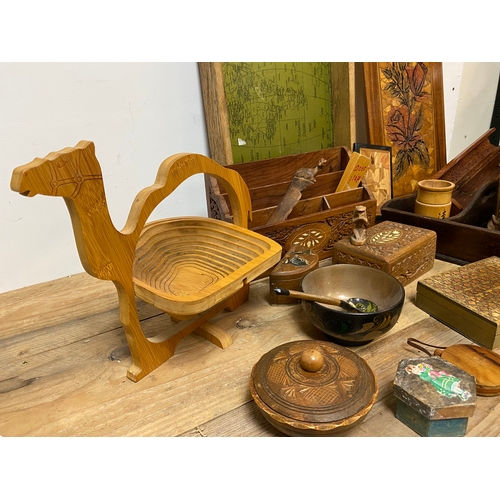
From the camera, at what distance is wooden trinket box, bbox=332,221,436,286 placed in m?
1.10

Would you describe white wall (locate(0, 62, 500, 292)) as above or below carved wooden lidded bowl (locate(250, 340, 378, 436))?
above

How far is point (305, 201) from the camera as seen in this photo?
49.6 inches

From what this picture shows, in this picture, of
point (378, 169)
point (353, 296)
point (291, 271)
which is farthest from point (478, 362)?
point (378, 169)

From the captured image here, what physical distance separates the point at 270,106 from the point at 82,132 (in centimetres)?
64

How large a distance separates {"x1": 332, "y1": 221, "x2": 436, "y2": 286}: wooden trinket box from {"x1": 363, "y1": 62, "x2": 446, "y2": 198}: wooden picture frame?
468 millimetres

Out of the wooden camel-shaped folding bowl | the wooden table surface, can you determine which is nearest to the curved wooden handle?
the wooden camel-shaped folding bowl

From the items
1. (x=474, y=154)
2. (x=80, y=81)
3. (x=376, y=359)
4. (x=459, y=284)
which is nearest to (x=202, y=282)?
(x=376, y=359)

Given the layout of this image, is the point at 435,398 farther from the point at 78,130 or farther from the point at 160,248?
the point at 78,130

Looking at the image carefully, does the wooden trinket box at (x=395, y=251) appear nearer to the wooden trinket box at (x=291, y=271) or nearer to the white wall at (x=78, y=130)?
the wooden trinket box at (x=291, y=271)

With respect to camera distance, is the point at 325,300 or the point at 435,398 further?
the point at 325,300

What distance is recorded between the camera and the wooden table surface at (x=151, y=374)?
0.78 m

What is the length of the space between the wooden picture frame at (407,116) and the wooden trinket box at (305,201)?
0.80 ft

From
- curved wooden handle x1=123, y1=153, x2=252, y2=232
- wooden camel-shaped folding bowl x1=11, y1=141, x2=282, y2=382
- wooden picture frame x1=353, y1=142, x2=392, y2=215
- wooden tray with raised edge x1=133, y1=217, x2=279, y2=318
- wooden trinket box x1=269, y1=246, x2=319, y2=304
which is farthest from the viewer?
wooden picture frame x1=353, y1=142, x2=392, y2=215

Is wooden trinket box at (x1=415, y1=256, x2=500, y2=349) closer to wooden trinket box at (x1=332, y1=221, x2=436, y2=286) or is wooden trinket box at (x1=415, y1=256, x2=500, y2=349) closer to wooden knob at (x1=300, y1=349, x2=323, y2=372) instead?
wooden trinket box at (x1=332, y1=221, x2=436, y2=286)
